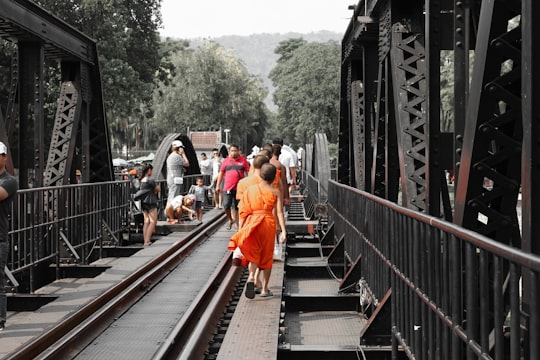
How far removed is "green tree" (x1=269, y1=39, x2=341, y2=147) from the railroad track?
8075 centimetres

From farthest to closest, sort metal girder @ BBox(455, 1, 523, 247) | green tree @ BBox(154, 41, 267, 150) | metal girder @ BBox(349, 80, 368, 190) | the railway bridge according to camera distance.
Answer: green tree @ BBox(154, 41, 267, 150) < metal girder @ BBox(349, 80, 368, 190) < metal girder @ BBox(455, 1, 523, 247) < the railway bridge

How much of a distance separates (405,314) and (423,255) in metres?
0.97

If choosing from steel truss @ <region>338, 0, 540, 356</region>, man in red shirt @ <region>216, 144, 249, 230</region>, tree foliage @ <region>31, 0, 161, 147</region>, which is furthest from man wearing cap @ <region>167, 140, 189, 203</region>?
tree foliage @ <region>31, 0, 161, 147</region>

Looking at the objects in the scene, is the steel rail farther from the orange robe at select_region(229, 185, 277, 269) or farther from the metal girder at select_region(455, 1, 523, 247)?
the metal girder at select_region(455, 1, 523, 247)

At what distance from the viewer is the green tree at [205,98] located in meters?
79.6

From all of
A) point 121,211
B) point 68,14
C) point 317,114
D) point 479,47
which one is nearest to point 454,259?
point 479,47

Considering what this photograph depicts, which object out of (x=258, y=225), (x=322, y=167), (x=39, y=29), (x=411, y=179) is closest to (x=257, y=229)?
(x=258, y=225)

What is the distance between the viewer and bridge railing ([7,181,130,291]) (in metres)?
11.1

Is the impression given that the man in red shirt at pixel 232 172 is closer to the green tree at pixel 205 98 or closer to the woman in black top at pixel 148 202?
the woman in black top at pixel 148 202

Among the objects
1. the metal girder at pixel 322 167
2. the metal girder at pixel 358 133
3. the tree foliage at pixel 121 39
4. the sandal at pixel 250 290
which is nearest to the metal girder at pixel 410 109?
the sandal at pixel 250 290

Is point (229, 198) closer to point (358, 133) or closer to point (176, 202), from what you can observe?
point (176, 202)

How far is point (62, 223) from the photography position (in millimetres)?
13172

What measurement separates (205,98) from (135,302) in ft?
227

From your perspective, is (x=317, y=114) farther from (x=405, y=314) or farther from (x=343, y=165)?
(x=405, y=314)
